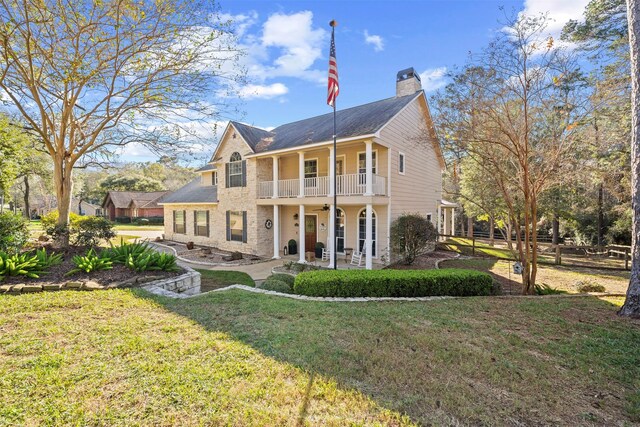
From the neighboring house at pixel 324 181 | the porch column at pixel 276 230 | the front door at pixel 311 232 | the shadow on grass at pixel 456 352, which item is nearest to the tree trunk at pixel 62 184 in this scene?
the shadow on grass at pixel 456 352

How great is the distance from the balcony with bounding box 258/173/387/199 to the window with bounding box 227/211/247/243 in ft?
5.83

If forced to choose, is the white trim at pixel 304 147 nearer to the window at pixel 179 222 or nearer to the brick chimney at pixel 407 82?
the brick chimney at pixel 407 82

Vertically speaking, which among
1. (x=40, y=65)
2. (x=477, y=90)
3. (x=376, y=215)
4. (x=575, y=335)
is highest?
(x=40, y=65)

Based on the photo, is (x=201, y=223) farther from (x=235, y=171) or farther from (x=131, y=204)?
(x=131, y=204)

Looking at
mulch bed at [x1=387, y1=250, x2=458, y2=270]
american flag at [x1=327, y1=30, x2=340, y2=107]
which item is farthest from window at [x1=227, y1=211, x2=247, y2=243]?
american flag at [x1=327, y1=30, x2=340, y2=107]

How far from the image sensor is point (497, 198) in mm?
16266

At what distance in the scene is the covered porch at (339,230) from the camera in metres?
12.4

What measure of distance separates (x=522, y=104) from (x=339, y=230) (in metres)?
8.76

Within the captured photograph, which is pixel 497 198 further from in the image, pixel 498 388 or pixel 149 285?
pixel 149 285

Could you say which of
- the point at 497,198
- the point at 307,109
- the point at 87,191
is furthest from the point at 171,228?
the point at 87,191

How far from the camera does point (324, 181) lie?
12945 millimetres

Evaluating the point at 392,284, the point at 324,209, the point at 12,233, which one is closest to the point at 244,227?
the point at 324,209

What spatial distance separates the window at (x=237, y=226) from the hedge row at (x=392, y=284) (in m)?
8.71

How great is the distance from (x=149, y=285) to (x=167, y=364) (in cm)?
435
